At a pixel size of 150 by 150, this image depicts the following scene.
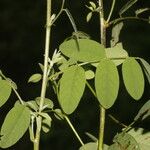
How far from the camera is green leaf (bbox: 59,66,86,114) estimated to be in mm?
1063

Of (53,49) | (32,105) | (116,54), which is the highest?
(116,54)

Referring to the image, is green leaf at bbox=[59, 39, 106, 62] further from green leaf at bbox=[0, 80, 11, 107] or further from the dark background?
the dark background

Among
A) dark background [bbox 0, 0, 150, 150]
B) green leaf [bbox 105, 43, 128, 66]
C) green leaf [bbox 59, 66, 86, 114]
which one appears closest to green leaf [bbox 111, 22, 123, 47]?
green leaf [bbox 105, 43, 128, 66]

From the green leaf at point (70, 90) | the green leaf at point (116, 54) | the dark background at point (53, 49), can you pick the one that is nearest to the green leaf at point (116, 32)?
the green leaf at point (116, 54)

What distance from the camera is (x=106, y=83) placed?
3.47 feet

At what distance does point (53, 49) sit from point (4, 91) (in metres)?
3.09

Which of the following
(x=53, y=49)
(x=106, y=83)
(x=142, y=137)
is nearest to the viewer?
(x=106, y=83)

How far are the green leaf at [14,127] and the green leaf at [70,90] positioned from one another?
0.11 meters

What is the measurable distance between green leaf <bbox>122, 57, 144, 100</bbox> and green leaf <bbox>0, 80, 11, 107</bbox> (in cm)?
29

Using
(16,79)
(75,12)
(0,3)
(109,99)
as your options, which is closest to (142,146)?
(109,99)

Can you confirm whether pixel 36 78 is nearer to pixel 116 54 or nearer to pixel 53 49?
pixel 116 54

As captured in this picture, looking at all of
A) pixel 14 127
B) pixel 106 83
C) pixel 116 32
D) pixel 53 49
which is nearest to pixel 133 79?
pixel 106 83

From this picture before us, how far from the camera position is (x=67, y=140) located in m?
3.59

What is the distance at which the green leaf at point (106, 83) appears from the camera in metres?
1.05
